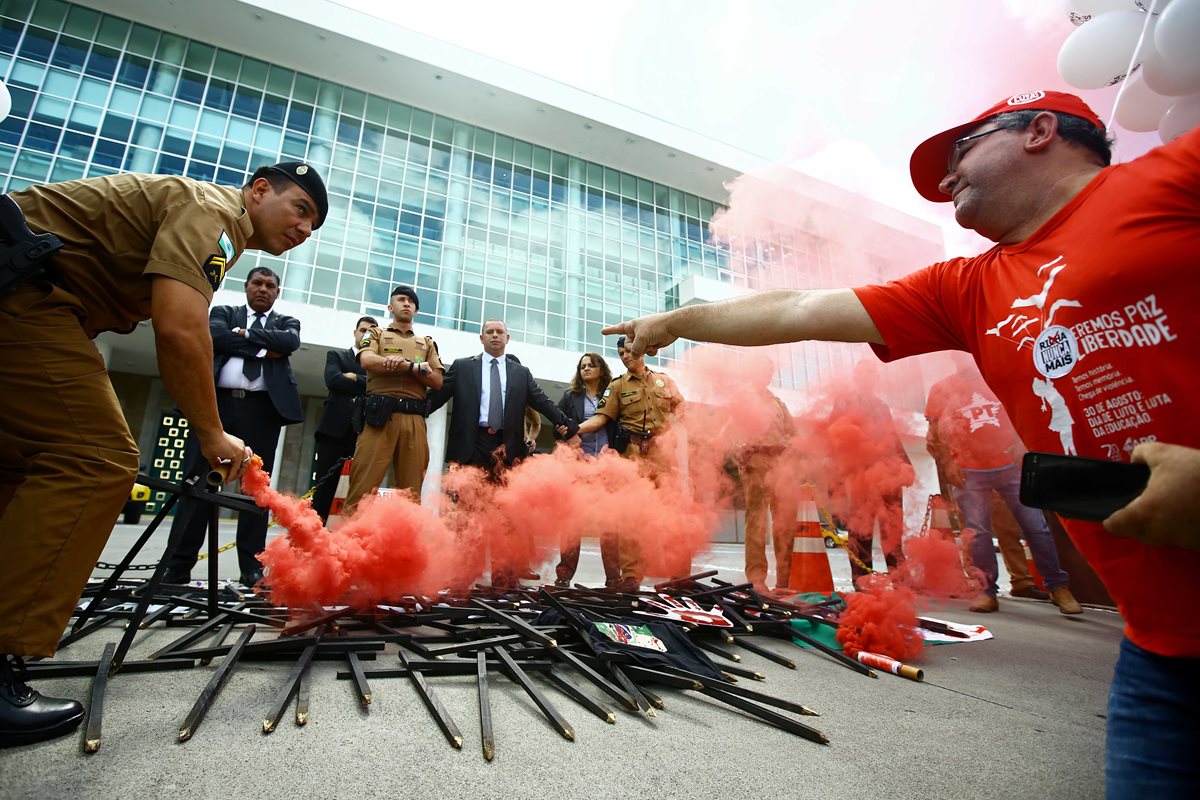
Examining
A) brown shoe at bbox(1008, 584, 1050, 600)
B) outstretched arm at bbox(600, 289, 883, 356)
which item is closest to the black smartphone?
outstretched arm at bbox(600, 289, 883, 356)

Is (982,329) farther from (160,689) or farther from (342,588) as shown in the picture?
(342,588)

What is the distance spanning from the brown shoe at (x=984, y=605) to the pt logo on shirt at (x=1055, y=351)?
4440 mm

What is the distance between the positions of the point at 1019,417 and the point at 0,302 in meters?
2.98

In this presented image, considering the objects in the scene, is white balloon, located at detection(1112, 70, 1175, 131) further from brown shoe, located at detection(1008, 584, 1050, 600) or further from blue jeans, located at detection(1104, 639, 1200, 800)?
brown shoe, located at detection(1008, 584, 1050, 600)

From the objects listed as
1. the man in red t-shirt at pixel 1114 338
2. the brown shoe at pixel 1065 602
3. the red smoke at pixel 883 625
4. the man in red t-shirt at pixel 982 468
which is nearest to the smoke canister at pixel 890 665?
the red smoke at pixel 883 625

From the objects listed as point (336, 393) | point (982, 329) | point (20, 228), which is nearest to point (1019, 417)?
point (982, 329)

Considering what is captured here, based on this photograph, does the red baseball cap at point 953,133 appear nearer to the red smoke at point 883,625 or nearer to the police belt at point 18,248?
the red smoke at point 883,625

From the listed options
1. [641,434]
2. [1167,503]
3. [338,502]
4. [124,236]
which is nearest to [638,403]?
[641,434]

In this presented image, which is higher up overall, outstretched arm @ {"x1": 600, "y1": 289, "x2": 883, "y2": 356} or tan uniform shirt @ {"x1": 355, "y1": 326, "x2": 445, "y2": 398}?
tan uniform shirt @ {"x1": 355, "y1": 326, "x2": 445, "y2": 398}

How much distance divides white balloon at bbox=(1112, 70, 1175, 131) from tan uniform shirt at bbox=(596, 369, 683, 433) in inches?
152

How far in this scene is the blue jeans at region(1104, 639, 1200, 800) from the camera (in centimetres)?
107

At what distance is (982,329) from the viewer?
5.11ft

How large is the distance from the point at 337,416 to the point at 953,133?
17.3 feet

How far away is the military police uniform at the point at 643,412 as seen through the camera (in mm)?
5488
